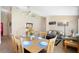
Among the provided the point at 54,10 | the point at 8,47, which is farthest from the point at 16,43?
the point at 54,10

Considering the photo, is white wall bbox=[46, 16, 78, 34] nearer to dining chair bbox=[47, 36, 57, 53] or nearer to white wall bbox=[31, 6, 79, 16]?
white wall bbox=[31, 6, 79, 16]

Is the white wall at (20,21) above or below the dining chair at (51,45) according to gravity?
above

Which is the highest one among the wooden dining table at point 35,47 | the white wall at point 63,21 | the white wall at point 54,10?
the white wall at point 54,10

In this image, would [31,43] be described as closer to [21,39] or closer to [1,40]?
[21,39]

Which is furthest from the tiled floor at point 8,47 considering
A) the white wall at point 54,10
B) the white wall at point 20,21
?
the white wall at point 54,10

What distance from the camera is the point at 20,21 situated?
2.02 metres

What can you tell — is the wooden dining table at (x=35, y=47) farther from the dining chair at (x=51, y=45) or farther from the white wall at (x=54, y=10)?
the white wall at (x=54, y=10)

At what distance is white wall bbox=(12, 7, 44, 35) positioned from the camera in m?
2.00

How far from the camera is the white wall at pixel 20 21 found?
2.00 m

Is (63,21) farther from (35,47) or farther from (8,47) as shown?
(8,47)

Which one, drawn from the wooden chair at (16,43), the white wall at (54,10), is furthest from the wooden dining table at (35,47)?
the white wall at (54,10)

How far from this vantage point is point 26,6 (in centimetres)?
203

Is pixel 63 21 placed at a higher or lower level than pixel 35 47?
higher
